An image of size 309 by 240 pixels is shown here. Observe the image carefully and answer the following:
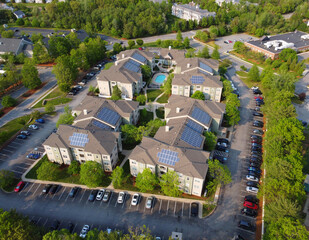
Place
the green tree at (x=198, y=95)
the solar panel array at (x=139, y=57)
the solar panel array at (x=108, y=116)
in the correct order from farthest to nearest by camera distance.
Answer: the solar panel array at (x=139, y=57)
the green tree at (x=198, y=95)
the solar panel array at (x=108, y=116)

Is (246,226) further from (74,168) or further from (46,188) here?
(46,188)

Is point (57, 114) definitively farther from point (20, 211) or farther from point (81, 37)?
point (81, 37)

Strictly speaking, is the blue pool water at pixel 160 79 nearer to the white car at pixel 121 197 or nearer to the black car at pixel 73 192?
the white car at pixel 121 197

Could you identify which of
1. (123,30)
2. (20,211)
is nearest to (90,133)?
(20,211)

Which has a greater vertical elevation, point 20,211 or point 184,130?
point 184,130

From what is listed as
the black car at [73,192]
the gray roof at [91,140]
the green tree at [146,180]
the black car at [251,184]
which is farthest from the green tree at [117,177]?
the black car at [251,184]

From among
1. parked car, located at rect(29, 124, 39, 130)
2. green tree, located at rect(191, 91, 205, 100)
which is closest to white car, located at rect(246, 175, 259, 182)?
green tree, located at rect(191, 91, 205, 100)

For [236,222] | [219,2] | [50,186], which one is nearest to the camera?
[236,222]

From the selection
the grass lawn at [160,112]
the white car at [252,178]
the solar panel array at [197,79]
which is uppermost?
the solar panel array at [197,79]
